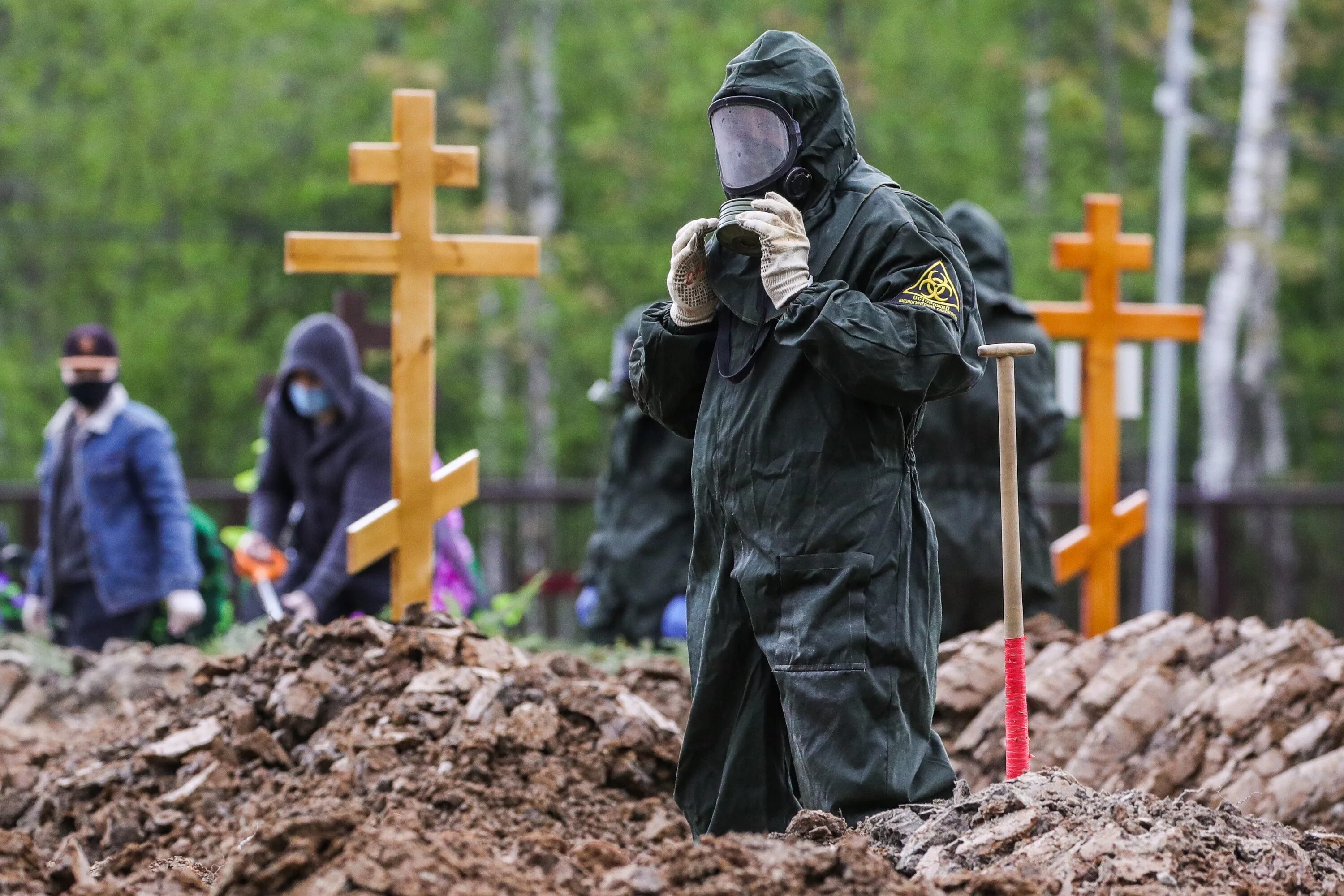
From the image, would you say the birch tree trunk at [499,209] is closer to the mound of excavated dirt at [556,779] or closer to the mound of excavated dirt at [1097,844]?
the mound of excavated dirt at [556,779]

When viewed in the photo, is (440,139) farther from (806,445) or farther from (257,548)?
(806,445)

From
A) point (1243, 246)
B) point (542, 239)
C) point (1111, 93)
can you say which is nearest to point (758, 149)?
point (542, 239)

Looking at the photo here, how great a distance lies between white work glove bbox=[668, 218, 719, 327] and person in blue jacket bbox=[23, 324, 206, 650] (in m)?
4.61

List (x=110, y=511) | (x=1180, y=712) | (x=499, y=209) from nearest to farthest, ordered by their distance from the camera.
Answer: (x=1180, y=712) < (x=110, y=511) < (x=499, y=209)

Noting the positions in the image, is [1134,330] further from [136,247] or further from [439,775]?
[136,247]

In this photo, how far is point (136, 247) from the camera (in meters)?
21.3

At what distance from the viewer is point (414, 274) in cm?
640

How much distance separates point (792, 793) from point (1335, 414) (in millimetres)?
21265

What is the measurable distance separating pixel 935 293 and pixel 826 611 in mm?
716

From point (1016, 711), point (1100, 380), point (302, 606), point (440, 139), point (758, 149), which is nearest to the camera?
point (1016, 711)

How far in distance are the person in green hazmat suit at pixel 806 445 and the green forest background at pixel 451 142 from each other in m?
16.2

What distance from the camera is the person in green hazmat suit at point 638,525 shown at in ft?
27.0

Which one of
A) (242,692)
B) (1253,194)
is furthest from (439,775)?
(1253,194)

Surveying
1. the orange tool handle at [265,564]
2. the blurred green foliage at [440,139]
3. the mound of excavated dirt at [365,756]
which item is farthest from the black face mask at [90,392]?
the blurred green foliage at [440,139]
